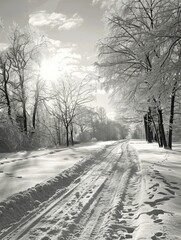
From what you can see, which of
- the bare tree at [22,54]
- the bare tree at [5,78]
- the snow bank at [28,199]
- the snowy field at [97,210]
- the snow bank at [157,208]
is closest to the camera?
the snow bank at [157,208]

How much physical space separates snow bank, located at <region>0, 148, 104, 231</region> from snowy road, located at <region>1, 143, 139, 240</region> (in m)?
0.26

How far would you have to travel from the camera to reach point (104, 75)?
15117mm

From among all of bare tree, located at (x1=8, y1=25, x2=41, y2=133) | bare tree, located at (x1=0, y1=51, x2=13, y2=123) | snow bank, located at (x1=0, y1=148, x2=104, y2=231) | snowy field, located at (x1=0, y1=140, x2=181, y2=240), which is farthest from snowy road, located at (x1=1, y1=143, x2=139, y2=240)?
bare tree, located at (x1=8, y1=25, x2=41, y2=133)

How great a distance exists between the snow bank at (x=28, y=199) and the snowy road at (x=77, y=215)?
26 centimetres

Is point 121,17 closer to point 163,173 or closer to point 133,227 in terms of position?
point 163,173

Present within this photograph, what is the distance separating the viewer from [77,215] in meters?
4.80

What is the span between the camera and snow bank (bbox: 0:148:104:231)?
4.88m

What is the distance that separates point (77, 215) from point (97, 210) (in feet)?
1.53

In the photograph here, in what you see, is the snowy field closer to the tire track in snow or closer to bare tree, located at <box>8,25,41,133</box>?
the tire track in snow

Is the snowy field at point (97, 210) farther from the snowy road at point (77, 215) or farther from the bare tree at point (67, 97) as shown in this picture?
the bare tree at point (67, 97)

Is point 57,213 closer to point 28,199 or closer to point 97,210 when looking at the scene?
point 97,210

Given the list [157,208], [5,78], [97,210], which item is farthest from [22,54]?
[157,208]

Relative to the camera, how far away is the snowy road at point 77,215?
13.3 ft

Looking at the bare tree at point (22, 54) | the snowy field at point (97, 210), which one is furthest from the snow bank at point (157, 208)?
the bare tree at point (22, 54)
